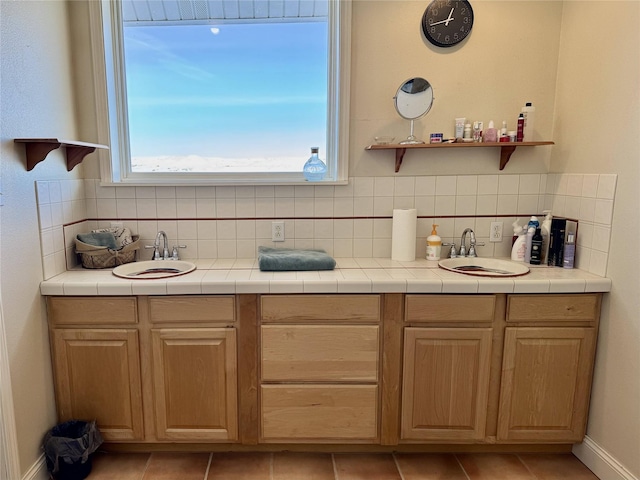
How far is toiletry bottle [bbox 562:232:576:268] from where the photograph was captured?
1.97 m

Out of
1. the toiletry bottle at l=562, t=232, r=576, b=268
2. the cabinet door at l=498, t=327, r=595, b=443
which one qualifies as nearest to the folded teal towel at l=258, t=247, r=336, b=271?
the cabinet door at l=498, t=327, r=595, b=443

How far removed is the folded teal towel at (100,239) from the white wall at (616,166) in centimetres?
236

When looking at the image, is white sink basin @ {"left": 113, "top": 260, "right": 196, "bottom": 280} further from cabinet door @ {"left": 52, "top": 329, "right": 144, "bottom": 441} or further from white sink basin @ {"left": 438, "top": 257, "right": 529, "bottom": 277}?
white sink basin @ {"left": 438, "top": 257, "right": 529, "bottom": 277}

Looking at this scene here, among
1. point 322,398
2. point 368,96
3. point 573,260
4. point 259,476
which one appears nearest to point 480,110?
point 368,96

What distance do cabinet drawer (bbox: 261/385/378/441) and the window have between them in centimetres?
107

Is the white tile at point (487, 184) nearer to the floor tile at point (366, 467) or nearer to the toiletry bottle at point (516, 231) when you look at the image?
the toiletry bottle at point (516, 231)

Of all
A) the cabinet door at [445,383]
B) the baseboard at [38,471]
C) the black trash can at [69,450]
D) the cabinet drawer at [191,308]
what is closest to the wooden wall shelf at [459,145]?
the cabinet door at [445,383]

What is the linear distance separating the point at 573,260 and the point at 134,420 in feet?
7.23

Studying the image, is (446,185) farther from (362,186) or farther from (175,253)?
(175,253)

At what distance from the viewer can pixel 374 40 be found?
213 cm

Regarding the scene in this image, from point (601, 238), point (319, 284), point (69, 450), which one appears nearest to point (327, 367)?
point (319, 284)

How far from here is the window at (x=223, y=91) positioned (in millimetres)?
2193

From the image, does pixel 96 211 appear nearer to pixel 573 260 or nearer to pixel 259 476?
pixel 259 476

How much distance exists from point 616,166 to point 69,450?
2.61 meters
